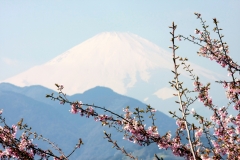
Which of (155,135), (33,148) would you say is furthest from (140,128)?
(33,148)

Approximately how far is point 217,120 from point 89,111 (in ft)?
9.69

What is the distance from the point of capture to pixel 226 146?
5.67 metres

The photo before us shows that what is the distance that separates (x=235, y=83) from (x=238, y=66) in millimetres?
1210

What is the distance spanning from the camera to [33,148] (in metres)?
5.25

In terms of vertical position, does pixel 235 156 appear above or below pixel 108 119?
below

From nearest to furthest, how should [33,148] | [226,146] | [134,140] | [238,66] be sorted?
[33,148] < [226,146] < [134,140] < [238,66]

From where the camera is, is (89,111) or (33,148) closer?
(33,148)

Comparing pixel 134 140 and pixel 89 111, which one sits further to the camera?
pixel 89 111

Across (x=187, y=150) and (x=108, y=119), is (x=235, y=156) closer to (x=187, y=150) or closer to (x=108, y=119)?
(x=187, y=150)

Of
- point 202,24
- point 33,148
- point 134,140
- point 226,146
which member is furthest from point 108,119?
point 202,24

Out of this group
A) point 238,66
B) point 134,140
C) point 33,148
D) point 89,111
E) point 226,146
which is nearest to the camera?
point 33,148

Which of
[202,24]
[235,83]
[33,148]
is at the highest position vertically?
[202,24]

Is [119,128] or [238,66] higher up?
[238,66]

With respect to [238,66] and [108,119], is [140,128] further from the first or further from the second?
[238,66]
